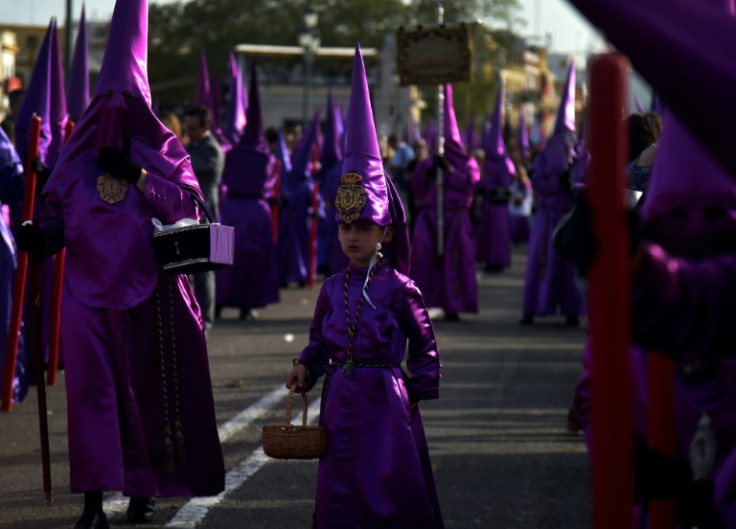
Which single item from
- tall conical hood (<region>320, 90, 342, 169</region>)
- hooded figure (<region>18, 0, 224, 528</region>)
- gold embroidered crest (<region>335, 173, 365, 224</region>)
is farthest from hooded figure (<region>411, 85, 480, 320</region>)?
gold embroidered crest (<region>335, 173, 365, 224</region>)

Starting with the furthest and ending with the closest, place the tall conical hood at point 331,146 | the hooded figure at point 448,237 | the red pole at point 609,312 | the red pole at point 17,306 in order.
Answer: the tall conical hood at point 331,146 < the hooded figure at point 448,237 < the red pole at point 17,306 < the red pole at point 609,312

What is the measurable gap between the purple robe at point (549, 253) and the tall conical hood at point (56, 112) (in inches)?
236

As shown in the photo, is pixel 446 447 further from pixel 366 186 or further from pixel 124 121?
pixel 366 186

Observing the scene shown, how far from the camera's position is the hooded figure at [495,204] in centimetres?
2425

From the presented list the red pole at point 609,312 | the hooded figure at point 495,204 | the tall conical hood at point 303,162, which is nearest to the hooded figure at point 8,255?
the red pole at point 609,312

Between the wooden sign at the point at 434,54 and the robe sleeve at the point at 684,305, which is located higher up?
the wooden sign at the point at 434,54

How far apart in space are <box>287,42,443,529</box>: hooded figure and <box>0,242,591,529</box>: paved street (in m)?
1.31

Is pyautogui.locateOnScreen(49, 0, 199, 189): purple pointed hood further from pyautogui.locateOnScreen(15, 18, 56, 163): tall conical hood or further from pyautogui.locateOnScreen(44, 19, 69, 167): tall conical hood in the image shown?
pyautogui.locateOnScreen(44, 19, 69, 167): tall conical hood

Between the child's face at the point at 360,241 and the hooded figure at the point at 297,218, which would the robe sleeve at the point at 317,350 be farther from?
the hooded figure at the point at 297,218

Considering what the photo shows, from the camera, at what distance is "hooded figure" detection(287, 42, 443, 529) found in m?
5.15

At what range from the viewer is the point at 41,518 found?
21.1 feet

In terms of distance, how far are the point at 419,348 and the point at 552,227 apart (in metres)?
10.3

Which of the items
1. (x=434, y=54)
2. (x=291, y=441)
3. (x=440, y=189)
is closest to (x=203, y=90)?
(x=434, y=54)

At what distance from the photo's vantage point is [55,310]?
33.6 feet
